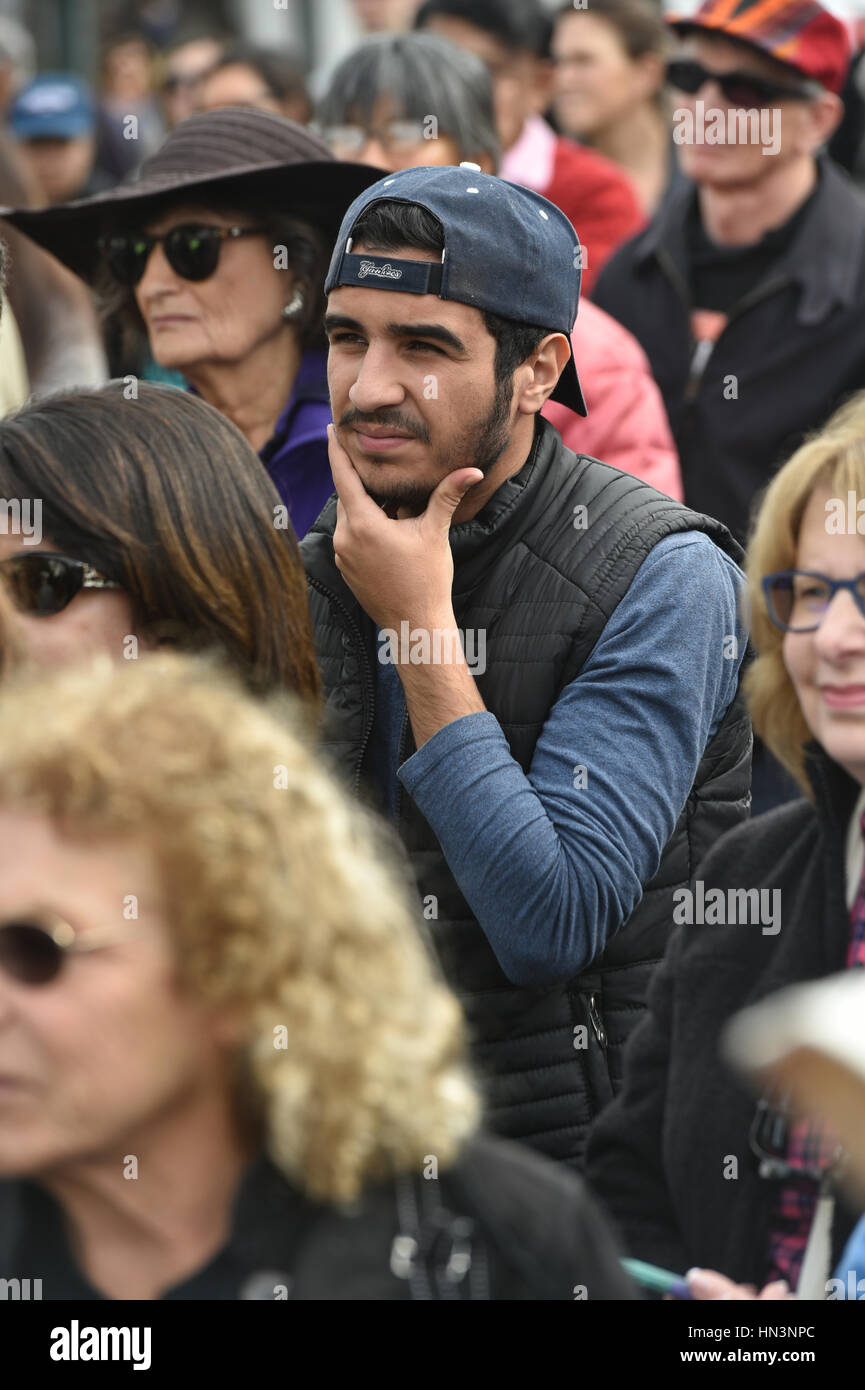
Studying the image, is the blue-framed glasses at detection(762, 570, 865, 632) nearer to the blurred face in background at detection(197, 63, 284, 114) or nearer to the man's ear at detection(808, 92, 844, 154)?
the man's ear at detection(808, 92, 844, 154)

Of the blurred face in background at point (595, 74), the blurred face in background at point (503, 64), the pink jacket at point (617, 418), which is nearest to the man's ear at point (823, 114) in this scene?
the pink jacket at point (617, 418)

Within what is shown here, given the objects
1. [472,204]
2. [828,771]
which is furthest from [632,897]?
[472,204]

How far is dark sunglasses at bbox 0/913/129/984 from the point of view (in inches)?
66.1

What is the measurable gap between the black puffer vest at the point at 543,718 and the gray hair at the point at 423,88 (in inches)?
75.7

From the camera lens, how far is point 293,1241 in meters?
1.74

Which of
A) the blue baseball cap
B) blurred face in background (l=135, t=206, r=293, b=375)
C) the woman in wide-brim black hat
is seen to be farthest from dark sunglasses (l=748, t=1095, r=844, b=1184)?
the blue baseball cap

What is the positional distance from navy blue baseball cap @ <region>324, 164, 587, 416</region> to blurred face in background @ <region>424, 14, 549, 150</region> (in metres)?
3.23

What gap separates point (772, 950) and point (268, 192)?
216 centimetres

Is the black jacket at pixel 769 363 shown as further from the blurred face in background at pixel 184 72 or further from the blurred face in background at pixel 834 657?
the blurred face in background at pixel 184 72

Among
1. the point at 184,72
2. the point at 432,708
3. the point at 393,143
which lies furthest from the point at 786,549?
the point at 184,72

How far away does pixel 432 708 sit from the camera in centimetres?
277

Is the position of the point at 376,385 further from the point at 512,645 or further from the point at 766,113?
the point at 766,113

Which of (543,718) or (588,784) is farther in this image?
(543,718)
